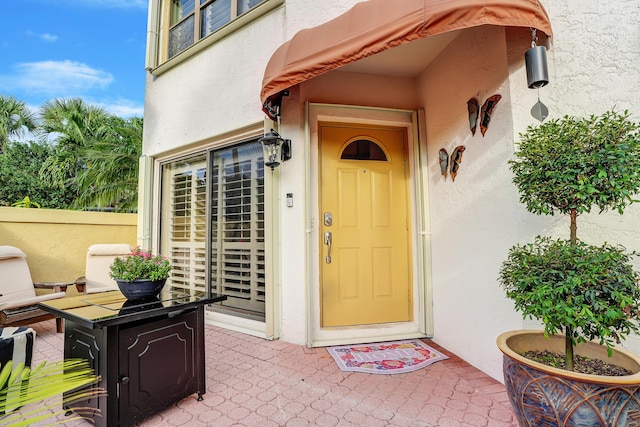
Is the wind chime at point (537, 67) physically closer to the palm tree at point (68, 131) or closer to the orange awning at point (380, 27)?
the orange awning at point (380, 27)

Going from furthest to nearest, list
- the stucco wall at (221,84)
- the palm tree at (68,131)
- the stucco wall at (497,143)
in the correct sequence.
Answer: the palm tree at (68,131) < the stucco wall at (221,84) < the stucco wall at (497,143)

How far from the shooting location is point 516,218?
2.22 m

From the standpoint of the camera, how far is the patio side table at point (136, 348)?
1709 mm

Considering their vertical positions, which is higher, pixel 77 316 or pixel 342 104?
pixel 342 104

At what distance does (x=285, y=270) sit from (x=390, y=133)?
191cm

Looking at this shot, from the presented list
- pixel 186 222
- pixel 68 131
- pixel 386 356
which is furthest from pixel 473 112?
pixel 68 131

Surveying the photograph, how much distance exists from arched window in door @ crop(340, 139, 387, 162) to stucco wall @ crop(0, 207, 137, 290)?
4.39 metres

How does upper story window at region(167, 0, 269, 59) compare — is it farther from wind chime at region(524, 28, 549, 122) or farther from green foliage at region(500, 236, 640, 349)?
green foliage at region(500, 236, 640, 349)

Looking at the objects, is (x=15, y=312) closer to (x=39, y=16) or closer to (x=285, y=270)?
(x=285, y=270)

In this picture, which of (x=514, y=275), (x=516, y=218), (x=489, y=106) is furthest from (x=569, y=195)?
(x=489, y=106)

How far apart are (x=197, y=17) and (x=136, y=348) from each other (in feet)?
15.5

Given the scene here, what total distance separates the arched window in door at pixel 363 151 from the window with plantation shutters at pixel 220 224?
1.06m

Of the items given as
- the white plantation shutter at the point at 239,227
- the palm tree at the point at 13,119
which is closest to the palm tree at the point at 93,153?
the palm tree at the point at 13,119

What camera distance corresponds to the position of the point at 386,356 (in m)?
2.85
